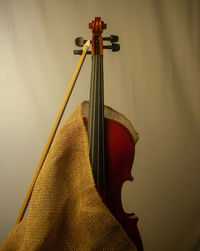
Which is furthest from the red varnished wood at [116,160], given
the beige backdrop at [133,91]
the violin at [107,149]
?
the beige backdrop at [133,91]

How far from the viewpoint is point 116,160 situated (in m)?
0.58

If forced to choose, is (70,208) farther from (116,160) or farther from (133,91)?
(133,91)

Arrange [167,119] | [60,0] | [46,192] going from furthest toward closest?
1. [167,119]
2. [60,0]
3. [46,192]

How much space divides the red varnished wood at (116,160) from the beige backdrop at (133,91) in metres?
0.41

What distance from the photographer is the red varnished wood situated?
57 cm

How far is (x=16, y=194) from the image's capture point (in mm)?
1028

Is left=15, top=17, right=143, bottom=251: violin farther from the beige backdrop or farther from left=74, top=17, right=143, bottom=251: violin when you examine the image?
the beige backdrop

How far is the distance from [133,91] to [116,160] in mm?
464

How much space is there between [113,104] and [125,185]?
39cm

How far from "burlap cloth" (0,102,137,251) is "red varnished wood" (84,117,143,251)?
0.08 metres

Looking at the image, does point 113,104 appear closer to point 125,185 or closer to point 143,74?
point 143,74

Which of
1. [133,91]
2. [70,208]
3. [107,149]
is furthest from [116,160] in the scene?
[133,91]

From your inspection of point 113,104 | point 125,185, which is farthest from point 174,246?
point 113,104

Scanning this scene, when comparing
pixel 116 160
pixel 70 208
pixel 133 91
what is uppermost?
pixel 133 91
